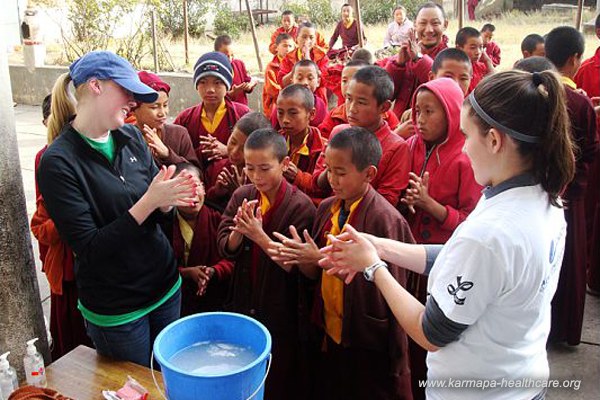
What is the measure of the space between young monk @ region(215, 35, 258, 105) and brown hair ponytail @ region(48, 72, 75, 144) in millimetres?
3074

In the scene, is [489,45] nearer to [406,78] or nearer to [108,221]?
[406,78]

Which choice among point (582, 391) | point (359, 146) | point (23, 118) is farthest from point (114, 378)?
point (23, 118)

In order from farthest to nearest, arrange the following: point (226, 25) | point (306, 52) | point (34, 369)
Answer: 1. point (226, 25)
2. point (306, 52)
3. point (34, 369)

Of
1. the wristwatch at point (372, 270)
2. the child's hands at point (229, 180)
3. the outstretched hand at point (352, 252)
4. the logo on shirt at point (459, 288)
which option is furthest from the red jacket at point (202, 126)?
the logo on shirt at point (459, 288)

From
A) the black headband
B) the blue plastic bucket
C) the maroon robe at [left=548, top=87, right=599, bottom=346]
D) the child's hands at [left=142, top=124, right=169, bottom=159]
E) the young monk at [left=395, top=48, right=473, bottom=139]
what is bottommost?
the maroon robe at [left=548, top=87, right=599, bottom=346]

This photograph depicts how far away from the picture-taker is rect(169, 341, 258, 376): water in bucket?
1.64 metres

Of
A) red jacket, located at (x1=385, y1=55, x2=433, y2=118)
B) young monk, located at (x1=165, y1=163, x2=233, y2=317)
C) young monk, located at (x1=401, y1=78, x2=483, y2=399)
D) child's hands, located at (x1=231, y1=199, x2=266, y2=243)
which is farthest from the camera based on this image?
red jacket, located at (x1=385, y1=55, x2=433, y2=118)

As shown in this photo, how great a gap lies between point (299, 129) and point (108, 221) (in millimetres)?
1490

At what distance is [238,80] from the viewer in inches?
273

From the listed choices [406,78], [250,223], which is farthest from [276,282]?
[406,78]

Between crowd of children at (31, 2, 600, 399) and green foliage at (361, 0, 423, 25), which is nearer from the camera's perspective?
crowd of children at (31, 2, 600, 399)

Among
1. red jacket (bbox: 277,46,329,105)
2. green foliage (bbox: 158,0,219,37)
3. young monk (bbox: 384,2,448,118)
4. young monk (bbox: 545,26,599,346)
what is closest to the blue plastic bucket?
young monk (bbox: 545,26,599,346)

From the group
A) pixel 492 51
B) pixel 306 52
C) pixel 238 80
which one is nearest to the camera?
pixel 238 80

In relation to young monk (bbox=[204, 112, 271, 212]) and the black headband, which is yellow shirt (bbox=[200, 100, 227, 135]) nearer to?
young monk (bbox=[204, 112, 271, 212])
